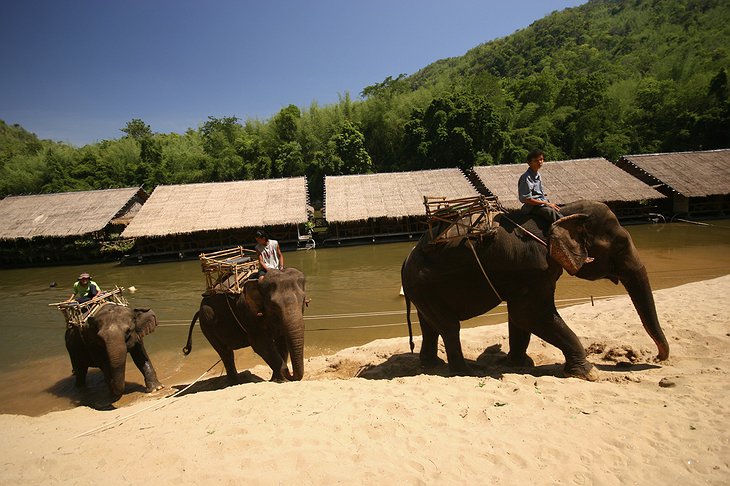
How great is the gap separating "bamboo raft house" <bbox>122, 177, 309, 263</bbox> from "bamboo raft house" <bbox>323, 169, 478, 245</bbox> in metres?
1.87

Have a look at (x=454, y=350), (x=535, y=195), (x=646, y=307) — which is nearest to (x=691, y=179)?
(x=646, y=307)

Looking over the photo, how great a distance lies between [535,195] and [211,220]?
18.8 meters

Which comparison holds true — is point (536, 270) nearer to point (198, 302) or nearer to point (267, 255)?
point (267, 255)

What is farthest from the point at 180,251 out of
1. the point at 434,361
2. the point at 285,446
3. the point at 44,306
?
the point at 285,446

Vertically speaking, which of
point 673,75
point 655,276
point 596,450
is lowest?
point 655,276

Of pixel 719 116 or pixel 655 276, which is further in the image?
pixel 719 116

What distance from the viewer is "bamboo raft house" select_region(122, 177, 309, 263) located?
2069 cm

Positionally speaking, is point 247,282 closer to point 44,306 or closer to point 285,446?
point 285,446

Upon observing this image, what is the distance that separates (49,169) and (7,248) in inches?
706

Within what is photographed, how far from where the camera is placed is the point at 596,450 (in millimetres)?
3117

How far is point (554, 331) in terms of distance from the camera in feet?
16.3

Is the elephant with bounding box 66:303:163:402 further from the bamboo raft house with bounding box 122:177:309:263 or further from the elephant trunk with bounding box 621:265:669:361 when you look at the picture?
the bamboo raft house with bounding box 122:177:309:263

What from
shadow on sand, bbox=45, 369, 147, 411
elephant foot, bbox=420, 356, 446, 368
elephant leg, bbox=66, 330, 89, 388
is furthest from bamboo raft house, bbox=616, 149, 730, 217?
elephant leg, bbox=66, 330, 89, 388

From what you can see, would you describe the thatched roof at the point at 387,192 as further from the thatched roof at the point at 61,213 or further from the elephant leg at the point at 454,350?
the elephant leg at the point at 454,350
